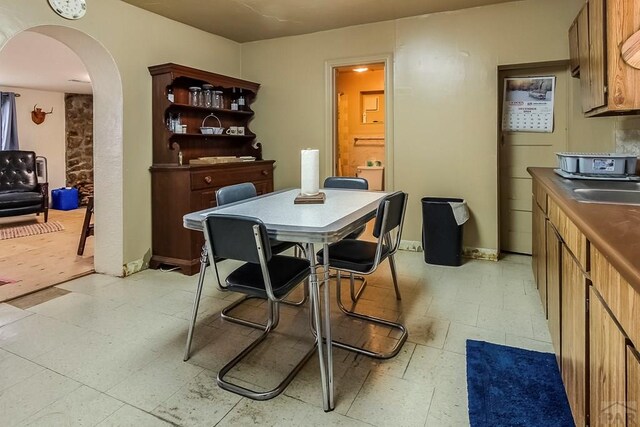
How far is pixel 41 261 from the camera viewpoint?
386 cm

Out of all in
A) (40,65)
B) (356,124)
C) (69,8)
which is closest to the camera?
(69,8)

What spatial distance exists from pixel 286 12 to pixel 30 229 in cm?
454

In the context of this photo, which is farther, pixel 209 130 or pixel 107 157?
pixel 209 130

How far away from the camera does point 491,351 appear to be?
2076mm

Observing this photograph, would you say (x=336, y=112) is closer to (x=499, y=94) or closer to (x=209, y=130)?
(x=209, y=130)

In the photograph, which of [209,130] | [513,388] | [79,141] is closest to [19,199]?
[79,141]

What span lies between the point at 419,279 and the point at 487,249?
102 centimetres

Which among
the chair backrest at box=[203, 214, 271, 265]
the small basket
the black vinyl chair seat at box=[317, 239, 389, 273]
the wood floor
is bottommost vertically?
the wood floor

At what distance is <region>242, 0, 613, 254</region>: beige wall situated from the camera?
3.53 metres

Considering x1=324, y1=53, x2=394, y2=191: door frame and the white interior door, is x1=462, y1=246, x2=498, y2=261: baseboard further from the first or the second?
x1=324, y1=53, x2=394, y2=191: door frame

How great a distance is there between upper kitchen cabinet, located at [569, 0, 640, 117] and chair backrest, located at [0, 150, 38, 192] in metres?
7.06

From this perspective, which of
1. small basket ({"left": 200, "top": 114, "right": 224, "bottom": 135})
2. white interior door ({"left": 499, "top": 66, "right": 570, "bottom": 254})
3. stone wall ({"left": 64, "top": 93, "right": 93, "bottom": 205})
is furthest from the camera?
stone wall ({"left": 64, "top": 93, "right": 93, "bottom": 205})

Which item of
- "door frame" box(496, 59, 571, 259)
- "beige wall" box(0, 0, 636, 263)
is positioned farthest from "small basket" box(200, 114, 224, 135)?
"door frame" box(496, 59, 571, 259)

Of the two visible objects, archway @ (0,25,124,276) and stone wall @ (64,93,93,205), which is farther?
stone wall @ (64,93,93,205)
